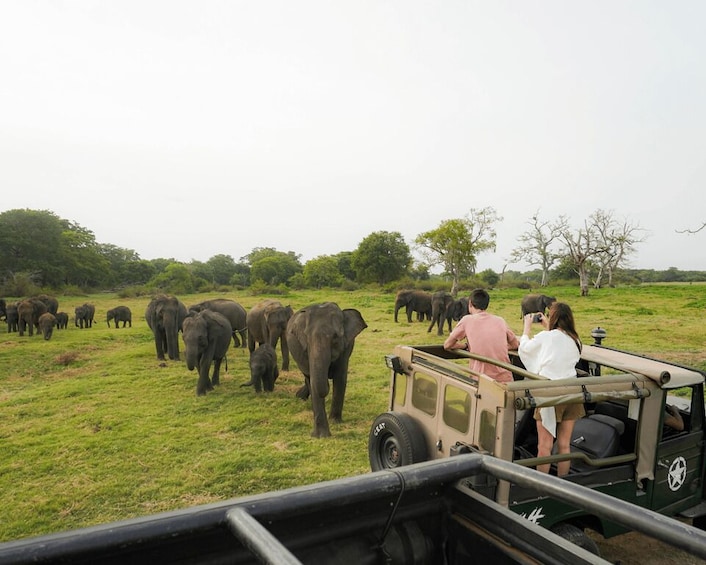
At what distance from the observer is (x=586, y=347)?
5.29m

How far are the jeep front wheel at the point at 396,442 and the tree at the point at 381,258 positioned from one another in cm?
5049

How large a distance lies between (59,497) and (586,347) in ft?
21.5

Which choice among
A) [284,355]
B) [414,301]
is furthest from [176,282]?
[284,355]

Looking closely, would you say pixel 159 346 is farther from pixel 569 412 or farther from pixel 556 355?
pixel 569 412

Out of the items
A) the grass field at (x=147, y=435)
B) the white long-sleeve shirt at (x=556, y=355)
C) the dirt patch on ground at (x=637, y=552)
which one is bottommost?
the grass field at (x=147, y=435)

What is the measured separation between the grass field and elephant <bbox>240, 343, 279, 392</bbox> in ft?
0.97

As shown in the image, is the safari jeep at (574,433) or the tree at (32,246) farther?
the tree at (32,246)

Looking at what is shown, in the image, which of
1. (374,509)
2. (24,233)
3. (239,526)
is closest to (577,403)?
(374,509)

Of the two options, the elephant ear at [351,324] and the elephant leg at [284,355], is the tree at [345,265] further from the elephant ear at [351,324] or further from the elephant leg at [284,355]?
the elephant ear at [351,324]

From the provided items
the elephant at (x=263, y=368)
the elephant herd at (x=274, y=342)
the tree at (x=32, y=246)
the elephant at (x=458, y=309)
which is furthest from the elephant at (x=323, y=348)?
the tree at (x=32, y=246)

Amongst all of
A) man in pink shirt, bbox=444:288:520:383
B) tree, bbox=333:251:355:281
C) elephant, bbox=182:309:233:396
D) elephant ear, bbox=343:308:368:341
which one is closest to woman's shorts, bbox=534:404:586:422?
man in pink shirt, bbox=444:288:520:383

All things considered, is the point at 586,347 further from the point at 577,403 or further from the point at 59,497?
the point at 59,497

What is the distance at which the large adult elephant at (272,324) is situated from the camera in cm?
1175

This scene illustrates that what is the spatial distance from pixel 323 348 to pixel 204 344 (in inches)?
141
